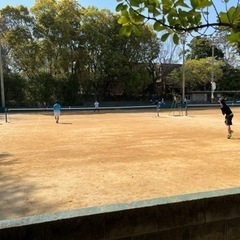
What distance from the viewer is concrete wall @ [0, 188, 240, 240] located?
2.29m

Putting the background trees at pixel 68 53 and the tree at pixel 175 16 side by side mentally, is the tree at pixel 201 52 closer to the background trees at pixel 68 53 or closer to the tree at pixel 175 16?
the background trees at pixel 68 53

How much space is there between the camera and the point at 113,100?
176ft

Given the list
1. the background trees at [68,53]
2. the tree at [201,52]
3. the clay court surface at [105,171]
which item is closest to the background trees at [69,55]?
the background trees at [68,53]

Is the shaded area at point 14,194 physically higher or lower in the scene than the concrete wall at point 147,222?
lower

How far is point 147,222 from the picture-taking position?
256 centimetres

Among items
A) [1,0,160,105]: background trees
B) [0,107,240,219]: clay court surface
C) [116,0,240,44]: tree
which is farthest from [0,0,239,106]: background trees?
[116,0,240,44]: tree

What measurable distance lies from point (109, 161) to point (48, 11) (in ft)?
136

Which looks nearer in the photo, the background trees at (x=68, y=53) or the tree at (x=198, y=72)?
the background trees at (x=68, y=53)

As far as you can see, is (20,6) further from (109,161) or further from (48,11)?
(109,161)

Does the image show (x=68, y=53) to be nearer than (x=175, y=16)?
No

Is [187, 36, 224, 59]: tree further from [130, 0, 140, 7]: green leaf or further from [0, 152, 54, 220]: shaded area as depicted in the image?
[130, 0, 140, 7]: green leaf

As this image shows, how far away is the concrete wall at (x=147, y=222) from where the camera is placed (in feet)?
7.50

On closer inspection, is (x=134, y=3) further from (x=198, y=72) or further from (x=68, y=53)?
(x=198, y=72)

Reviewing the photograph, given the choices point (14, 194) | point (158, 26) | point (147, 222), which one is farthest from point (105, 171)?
point (158, 26)
